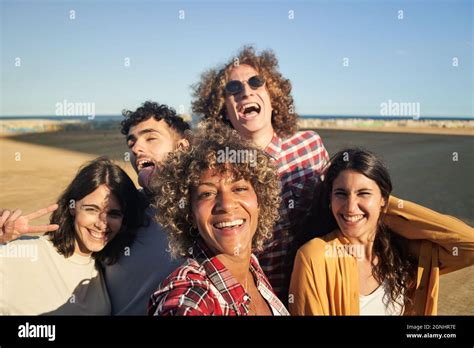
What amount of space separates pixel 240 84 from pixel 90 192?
1.67 m

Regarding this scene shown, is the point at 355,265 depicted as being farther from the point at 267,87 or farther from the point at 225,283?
the point at 267,87

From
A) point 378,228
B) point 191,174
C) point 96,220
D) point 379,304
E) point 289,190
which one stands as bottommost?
point 379,304

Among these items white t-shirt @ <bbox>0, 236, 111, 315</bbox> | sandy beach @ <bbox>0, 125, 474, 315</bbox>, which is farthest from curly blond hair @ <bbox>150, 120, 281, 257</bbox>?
sandy beach @ <bbox>0, 125, 474, 315</bbox>

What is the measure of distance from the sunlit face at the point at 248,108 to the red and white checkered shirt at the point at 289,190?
191mm

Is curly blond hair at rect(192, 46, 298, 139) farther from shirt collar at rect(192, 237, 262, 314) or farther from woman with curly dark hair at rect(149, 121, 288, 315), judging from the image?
shirt collar at rect(192, 237, 262, 314)

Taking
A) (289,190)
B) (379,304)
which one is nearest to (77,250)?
(289,190)

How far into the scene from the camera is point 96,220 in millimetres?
3092

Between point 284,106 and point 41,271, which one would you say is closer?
point 41,271

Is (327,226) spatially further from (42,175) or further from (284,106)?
(42,175)

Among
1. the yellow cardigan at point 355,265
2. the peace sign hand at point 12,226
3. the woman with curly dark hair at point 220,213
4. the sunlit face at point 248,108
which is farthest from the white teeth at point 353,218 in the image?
the peace sign hand at point 12,226

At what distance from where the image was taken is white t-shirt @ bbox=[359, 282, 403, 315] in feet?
10.0

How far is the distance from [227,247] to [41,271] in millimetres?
1323

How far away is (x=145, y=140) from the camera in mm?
3846
